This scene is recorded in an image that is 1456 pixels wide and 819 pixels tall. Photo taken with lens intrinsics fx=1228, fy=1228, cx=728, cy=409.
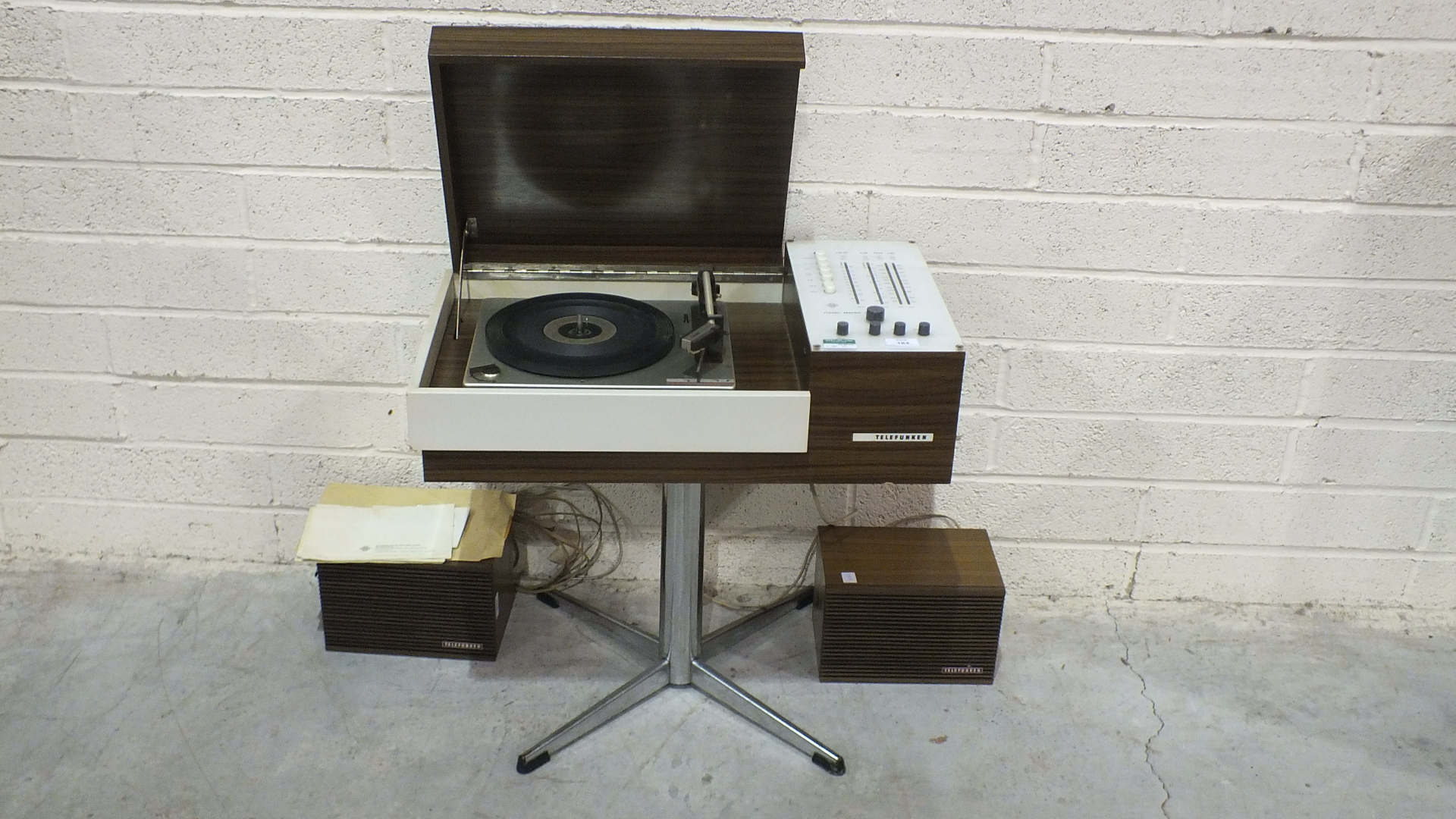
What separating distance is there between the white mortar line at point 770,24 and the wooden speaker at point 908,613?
2.94 ft

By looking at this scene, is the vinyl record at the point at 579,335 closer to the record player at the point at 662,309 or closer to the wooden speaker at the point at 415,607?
the record player at the point at 662,309

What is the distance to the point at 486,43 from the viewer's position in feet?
5.63

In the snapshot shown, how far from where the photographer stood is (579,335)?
1.82 meters

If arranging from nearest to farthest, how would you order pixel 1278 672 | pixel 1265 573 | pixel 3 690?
1. pixel 3 690
2. pixel 1278 672
3. pixel 1265 573

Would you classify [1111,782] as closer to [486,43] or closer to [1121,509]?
[1121,509]

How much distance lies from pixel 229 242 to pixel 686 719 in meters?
1.14

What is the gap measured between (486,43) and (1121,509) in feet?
4.76

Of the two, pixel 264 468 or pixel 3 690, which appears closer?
pixel 3 690

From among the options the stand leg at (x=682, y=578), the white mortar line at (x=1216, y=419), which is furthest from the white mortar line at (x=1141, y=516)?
the stand leg at (x=682, y=578)

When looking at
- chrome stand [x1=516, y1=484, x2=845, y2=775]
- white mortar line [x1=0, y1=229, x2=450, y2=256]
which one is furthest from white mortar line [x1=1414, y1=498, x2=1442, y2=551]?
white mortar line [x1=0, y1=229, x2=450, y2=256]

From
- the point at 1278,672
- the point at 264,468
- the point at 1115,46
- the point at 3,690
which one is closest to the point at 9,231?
the point at 264,468

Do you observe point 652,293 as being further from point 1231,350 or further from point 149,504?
point 149,504

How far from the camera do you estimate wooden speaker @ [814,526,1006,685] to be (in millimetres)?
2119

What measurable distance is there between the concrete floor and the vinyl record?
2.25ft
